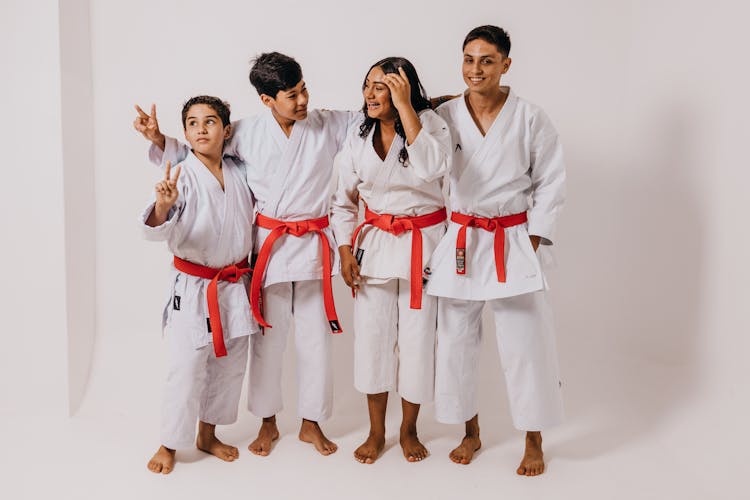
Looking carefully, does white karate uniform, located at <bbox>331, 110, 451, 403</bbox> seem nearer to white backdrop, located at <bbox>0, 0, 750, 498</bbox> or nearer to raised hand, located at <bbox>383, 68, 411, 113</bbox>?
raised hand, located at <bbox>383, 68, 411, 113</bbox>

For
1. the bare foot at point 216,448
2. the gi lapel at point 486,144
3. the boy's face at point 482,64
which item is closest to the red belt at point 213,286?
the bare foot at point 216,448

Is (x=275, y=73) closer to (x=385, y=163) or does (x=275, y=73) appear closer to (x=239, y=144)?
(x=239, y=144)

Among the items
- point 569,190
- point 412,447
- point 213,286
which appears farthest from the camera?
point 569,190

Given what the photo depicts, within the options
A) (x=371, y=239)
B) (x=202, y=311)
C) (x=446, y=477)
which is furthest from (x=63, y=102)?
(x=446, y=477)

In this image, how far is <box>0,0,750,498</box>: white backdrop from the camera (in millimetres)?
3273

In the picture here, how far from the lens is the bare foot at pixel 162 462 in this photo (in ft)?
9.84

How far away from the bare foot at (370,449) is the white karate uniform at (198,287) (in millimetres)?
657

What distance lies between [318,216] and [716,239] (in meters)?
1.79

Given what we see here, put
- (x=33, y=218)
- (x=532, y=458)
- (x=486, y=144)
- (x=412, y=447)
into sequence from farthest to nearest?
(x=33, y=218) → (x=412, y=447) → (x=532, y=458) → (x=486, y=144)

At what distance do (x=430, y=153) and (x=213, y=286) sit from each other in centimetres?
96

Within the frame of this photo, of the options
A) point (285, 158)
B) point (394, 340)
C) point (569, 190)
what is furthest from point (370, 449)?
point (569, 190)

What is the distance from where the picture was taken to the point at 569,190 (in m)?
4.21

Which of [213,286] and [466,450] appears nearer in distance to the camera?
[213,286]

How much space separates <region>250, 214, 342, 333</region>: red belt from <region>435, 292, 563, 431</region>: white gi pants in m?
0.45
